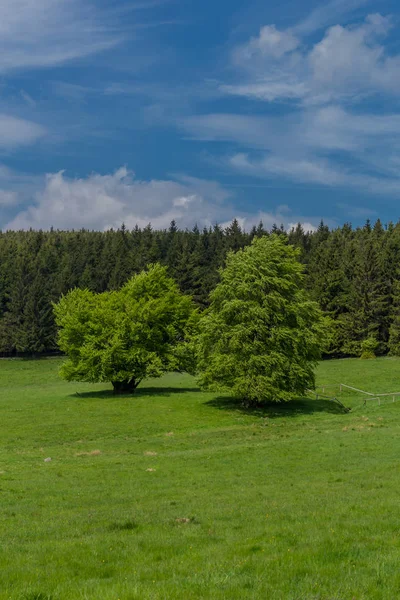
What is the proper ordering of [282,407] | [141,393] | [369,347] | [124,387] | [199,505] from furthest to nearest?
[369,347]
[124,387]
[141,393]
[282,407]
[199,505]

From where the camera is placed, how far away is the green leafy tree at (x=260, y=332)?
52781 mm

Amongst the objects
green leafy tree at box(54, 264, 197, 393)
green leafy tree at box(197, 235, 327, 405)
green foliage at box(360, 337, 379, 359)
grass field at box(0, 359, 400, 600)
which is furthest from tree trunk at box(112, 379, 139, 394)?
green foliage at box(360, 337, 379, 359)

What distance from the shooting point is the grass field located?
10.5m

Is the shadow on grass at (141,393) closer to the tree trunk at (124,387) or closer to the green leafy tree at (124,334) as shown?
the tree trunk at (124,387)

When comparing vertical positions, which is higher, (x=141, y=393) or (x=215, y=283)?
(x=215, y=283)

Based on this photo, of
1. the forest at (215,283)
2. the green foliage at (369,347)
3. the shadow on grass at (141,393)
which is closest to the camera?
the shadow on grass at (141,393)

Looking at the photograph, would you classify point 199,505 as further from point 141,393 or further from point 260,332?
point 141,393

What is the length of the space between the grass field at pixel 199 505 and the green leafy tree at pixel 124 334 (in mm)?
10113

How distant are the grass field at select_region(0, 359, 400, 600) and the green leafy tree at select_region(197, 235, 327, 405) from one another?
382 cm

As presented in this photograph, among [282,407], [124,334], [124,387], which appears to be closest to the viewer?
[282,407]

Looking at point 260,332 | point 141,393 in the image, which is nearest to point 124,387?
point 141,393

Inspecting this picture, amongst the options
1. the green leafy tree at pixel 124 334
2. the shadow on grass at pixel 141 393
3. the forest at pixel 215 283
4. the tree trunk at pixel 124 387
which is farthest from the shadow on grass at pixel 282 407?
the forest at pixel 215 283

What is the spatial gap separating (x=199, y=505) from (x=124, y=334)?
45.6 meters

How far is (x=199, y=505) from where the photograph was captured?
19.6 meters
